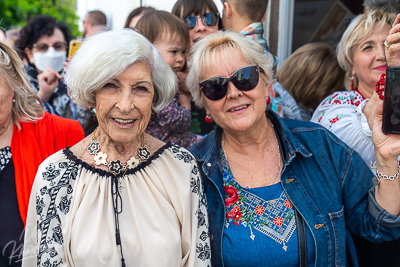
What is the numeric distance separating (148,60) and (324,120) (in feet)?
4.76

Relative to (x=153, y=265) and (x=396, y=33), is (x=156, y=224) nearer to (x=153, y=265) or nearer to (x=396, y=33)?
(x=153, y=265)

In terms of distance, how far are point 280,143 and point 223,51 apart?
2.21ft

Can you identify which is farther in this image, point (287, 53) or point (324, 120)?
point (287, 53)

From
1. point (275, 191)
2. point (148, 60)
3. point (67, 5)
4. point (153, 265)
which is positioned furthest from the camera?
point (67, 5)

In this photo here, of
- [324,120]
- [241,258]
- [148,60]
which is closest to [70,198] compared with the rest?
[148,60]

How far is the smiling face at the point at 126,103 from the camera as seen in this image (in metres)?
2.00

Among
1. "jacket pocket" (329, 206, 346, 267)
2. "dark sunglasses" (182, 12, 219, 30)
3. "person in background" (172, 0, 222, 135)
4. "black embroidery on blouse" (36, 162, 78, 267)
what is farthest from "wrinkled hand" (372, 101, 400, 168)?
"dark sunglasses" (182, 12, 219, 30)

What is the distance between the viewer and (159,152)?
218cm

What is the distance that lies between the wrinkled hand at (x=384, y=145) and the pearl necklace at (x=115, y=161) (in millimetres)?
1247

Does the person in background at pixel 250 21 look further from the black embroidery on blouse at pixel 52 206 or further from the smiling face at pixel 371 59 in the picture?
the black embroidery on blouse at pixel 52 206

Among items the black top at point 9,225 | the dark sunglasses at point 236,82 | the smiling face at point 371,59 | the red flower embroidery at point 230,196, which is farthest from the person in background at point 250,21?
the black top at point 9,225

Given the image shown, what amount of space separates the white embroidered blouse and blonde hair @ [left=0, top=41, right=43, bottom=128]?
564mm

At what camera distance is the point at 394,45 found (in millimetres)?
2148

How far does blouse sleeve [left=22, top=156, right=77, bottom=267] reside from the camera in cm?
190
